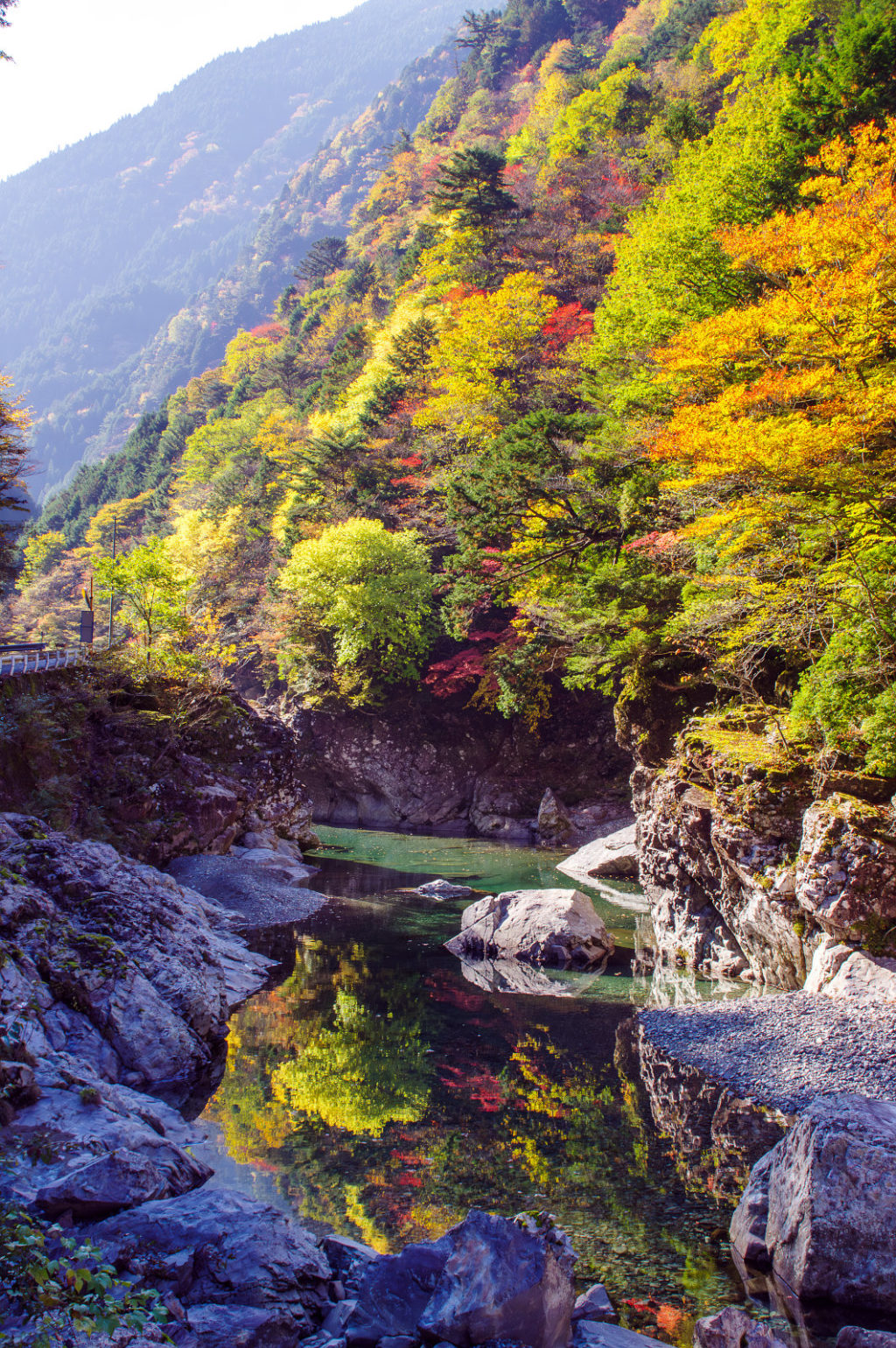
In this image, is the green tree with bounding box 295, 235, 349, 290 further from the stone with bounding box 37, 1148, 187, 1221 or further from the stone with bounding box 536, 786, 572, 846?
the stone with bounding box 37, 1148, 187, 1221

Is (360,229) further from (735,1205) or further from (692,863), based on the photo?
(735,1205)

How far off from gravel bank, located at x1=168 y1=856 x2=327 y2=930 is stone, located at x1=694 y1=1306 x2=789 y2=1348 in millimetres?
12318

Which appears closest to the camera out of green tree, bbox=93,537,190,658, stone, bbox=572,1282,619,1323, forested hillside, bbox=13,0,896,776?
stone, bbox=572,1282,619,1323

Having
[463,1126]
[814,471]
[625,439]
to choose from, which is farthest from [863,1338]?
[625,439]

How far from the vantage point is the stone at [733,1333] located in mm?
4977

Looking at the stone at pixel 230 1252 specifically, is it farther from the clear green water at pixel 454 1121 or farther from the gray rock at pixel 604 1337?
the gray rock at pixel 604 1337

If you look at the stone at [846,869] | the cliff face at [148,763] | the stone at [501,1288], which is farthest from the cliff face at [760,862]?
the cliff face at [148,763]

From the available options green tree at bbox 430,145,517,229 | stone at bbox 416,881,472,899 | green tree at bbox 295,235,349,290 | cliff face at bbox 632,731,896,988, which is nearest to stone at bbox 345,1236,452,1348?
cliff face at bbox 632,731,896,988

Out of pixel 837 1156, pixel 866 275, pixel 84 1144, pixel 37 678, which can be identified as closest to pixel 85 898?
pixel 84 1144

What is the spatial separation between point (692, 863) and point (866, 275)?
10.7m

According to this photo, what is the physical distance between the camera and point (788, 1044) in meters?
9.48

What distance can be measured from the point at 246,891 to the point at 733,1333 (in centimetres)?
1397

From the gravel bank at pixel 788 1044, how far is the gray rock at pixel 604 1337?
12.8 ft

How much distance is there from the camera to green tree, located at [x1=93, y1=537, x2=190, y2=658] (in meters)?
25.8
